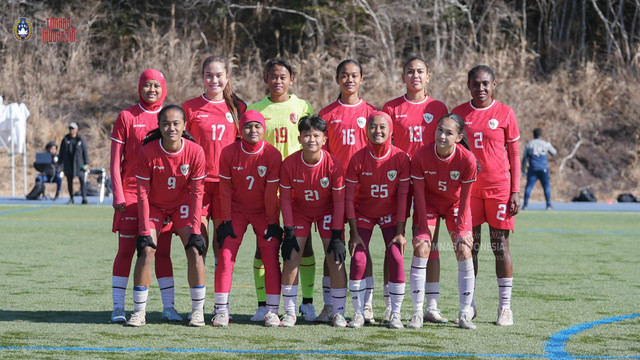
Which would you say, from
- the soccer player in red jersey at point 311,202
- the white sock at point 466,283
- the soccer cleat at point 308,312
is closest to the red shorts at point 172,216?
the soccer player in red jersey at point 311,202

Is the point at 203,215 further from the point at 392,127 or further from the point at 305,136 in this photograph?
the point at 392,127

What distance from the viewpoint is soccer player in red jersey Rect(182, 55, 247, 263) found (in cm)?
646

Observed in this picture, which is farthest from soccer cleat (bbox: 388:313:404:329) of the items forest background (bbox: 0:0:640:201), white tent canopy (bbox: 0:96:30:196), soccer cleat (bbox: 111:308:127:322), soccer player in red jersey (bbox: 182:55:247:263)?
white tent canopy (bbox: 0:96:30:196)

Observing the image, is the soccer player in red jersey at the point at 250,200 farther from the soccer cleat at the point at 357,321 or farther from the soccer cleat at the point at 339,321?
the soccer cleat at the point at 357,321

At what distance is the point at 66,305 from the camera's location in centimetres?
685

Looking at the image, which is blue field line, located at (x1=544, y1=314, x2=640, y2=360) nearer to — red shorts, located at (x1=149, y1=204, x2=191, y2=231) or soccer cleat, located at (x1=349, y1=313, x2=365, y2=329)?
soccer cleat, located at (x1=349, y1=313, x2=365, y2=329)

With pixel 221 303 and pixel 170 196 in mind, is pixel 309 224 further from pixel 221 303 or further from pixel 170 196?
pixel 170 196

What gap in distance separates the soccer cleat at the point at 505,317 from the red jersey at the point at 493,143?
904mm

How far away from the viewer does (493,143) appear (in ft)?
20.7

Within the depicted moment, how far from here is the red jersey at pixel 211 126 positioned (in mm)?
6492

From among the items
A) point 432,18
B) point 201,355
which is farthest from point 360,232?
point 432,18

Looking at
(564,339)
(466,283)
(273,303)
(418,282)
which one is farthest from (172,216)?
(564,339)

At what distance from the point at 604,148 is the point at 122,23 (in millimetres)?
16573

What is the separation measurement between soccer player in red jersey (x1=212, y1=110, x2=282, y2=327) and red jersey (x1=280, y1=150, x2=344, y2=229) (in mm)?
88
